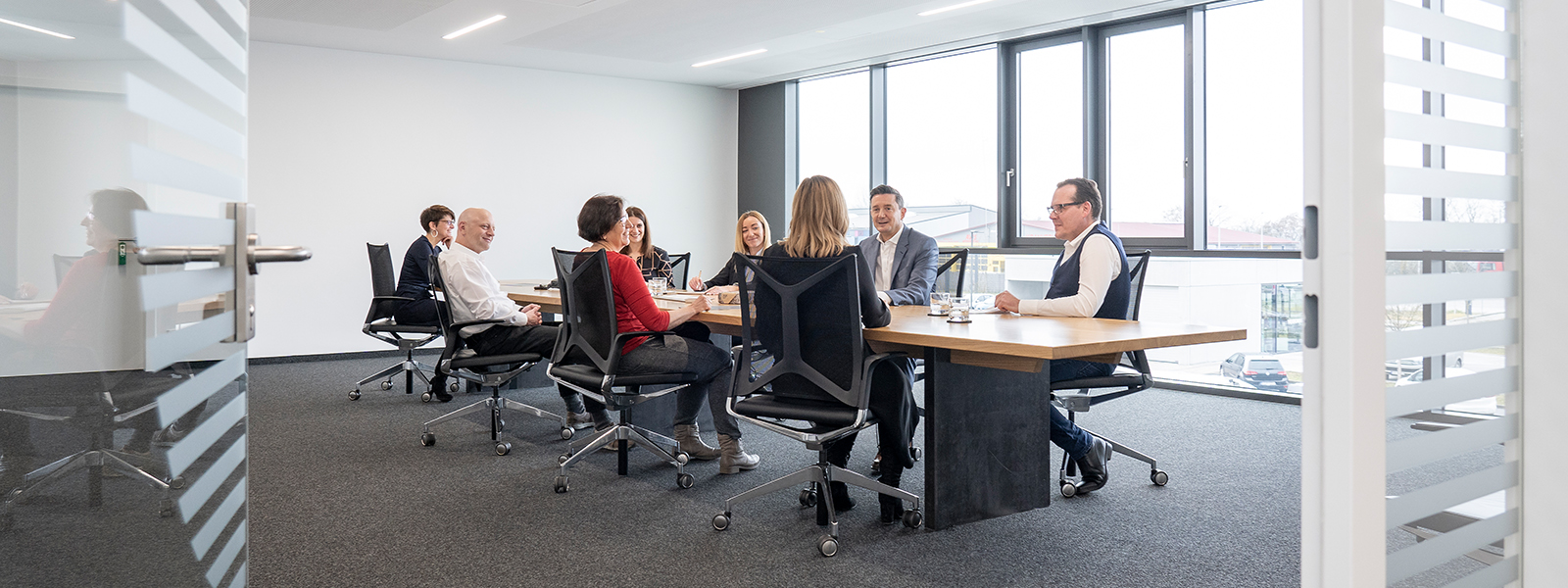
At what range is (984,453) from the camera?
317cm

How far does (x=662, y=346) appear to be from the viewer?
3.63 metres

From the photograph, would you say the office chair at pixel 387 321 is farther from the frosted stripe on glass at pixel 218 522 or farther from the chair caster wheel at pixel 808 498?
the frosted stripe on glass at pixel 218 522

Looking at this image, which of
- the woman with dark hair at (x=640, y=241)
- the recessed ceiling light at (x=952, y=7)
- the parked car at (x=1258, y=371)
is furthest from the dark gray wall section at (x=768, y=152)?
the parked car at (x=1258, y=371)

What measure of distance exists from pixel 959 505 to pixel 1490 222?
2034 millimetres

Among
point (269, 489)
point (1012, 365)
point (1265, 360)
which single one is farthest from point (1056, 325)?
point (1265, 360)

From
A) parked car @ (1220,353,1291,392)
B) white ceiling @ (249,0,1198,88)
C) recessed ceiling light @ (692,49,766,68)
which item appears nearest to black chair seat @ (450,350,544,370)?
white ceiling @ (249,0,1198,88)

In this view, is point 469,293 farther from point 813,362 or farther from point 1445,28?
point 1445,28

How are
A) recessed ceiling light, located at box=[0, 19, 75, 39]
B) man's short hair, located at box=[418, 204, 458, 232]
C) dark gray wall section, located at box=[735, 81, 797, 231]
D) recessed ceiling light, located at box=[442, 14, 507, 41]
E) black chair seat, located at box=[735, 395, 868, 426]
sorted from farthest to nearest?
dark gray wall section, located at box=[735, 81, 797, 231]
recessed ceiling light, located at box=[442, 14, 507, 41]
man's short hair, located at box=[418, 204, 458, 232]
black chair seat, located at box=[735, 395, 868, 426]
recessed ceiling light, located at box=[0, 19, 75, 39]

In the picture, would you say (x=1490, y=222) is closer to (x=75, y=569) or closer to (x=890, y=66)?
(x=75, y=569)

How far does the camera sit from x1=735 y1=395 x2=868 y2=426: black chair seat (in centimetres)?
290

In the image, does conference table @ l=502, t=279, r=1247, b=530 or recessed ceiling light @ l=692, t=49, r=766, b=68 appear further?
recessed ceiling light @ l=692, t=49, r=766, b=68

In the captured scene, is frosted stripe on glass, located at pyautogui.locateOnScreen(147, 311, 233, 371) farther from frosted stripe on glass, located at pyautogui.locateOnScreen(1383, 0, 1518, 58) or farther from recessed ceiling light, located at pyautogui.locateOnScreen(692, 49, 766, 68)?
recessed ceiling light, located at pyautogui.locateOnScreen(692, 49, 766, 68)

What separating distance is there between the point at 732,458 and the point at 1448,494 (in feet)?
9.58

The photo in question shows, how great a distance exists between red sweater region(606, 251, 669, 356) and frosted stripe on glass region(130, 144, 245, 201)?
248cm
